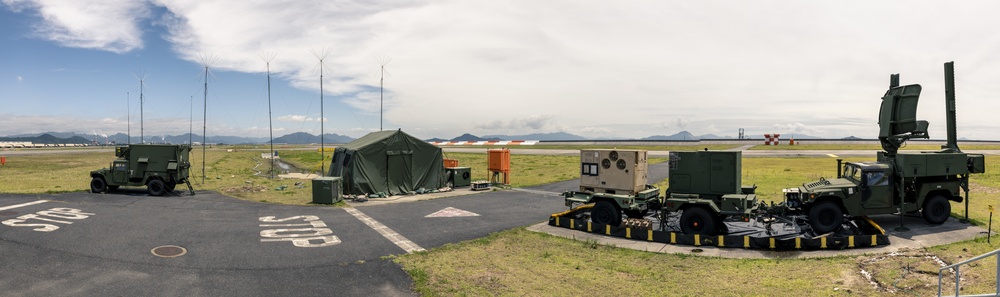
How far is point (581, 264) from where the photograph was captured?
37.7 feet

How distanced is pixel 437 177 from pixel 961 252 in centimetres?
2267

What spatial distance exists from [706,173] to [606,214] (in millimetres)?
3447

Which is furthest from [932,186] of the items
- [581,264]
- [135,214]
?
[135,214]

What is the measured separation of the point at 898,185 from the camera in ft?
49.5

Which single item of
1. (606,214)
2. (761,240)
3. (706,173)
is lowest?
(761,240)

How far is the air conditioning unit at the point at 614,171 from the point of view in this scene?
1531 cm

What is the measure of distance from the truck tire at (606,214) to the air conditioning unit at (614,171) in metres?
0.58

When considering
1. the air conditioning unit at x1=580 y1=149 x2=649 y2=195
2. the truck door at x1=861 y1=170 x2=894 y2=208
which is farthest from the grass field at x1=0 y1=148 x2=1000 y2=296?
the air conditioning unit at x1=580 y1=149 x2=649 y2=195

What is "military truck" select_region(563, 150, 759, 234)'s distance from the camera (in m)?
14.0

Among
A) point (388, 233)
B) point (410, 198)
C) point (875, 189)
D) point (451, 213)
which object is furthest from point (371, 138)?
point (875, 189)

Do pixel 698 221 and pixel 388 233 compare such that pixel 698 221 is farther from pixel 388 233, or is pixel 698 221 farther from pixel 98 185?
pixel 98 185

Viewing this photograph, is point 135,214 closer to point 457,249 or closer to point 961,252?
point 457,249

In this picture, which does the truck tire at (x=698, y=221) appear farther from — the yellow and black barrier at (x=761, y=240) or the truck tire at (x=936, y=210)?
the truck tire at (x=936, y=210)

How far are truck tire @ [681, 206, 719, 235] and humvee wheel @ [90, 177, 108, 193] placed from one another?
90.0 ft
